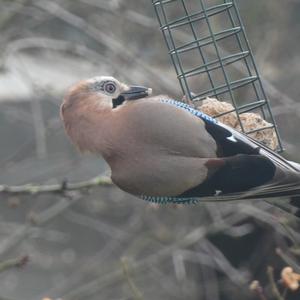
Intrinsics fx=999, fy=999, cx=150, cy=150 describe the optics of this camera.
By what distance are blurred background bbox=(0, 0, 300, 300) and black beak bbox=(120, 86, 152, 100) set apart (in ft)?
8.13

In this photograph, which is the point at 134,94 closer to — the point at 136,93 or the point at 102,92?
the point at 136,93

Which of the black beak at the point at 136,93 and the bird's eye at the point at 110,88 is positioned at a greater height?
the bird's eye at the point at 110,88

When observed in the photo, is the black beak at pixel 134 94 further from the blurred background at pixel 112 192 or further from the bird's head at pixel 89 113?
the blurred background at pixel 112 192

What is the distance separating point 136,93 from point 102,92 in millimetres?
148

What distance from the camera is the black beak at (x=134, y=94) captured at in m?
4.27

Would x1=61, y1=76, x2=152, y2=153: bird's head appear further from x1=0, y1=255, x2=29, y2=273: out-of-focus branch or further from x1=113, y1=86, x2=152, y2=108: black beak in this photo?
x1=0, y1=255, x2=29, y2=273: out-of-focus branch

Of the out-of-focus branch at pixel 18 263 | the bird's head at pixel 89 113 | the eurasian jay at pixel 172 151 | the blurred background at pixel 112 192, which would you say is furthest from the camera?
the blurred background at pixel 112 192

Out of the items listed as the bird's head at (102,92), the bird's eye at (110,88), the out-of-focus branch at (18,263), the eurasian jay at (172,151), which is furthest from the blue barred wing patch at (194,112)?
the out-of-focus branch at (18,263)

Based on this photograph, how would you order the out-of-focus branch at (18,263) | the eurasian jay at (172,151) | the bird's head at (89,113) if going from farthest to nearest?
the out-of-focus branch at (18,263) → the bird's head at (89,113) → the eurasian jay at (172,151)

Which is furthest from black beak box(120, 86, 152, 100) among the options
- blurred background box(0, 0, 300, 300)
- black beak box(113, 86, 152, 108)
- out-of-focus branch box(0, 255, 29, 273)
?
blurred background box(0, 0, 300, 300)

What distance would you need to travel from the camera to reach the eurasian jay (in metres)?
4.07

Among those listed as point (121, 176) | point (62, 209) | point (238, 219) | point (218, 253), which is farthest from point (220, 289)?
point (121, 176)

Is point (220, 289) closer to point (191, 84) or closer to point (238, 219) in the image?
point (238, 219)

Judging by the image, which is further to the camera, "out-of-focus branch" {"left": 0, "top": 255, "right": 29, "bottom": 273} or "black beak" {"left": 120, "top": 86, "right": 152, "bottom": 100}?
"out-of-focus branch" {"left": 0, "top": 255, "right": 29, "bottom": 273}
